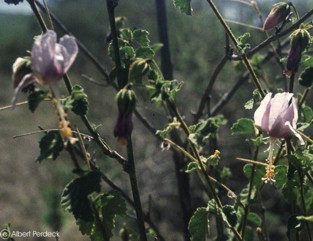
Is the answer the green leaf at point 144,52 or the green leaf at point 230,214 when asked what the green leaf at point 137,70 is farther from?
the green leaf at point 230,214

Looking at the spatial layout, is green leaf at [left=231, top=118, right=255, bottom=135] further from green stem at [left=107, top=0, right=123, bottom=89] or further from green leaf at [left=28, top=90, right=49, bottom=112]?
green leaf at [left=28, top=90, right=49, bottom=112]

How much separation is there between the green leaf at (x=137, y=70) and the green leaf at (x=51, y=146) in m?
0.16

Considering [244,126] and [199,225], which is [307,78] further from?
[199,225]

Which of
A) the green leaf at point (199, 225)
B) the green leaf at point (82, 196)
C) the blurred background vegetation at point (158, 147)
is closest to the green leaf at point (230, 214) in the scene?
the green leaf at point (199, 225)

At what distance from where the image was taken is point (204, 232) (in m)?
1.26

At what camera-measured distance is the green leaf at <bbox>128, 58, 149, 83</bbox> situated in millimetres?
1078

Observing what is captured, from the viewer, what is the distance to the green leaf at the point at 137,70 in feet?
3.54

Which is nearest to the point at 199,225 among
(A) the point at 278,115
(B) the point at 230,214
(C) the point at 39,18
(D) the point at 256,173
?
(B) the point at 230,214

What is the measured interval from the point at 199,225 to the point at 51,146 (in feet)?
1.22

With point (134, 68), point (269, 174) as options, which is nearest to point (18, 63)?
point (134, 68)

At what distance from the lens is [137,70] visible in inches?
42.8

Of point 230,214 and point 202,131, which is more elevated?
point 202,131

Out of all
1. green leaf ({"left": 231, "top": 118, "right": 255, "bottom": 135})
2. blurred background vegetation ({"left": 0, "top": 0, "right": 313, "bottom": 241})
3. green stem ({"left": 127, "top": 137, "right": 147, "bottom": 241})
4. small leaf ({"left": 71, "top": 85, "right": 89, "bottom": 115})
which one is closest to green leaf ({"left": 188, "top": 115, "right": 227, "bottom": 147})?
green leaf ({"left": 231, "top": 118, "right": 255, "bottom": 135})

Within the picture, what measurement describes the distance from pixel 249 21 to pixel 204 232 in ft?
14.7
